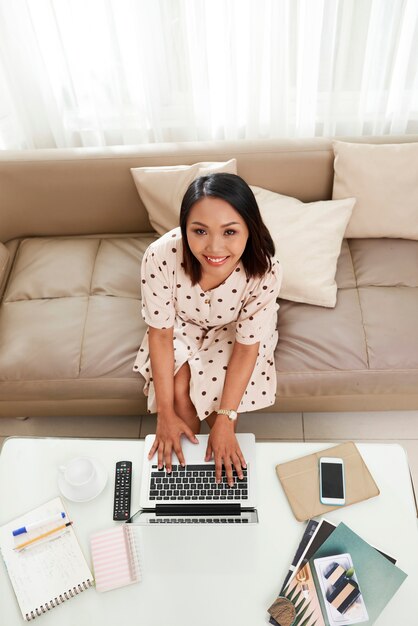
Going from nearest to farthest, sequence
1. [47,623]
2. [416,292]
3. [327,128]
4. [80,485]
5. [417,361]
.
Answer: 1. [47,623]
2. [80,485]
3. [417,361]
4. [416,292]
5. [327,128]

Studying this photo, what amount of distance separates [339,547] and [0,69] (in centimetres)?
201

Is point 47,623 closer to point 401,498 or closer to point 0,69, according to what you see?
point 401,498

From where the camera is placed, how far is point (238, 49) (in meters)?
1.99

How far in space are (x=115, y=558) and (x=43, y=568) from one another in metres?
0.18

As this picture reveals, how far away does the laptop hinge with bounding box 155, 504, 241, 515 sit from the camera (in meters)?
1.33

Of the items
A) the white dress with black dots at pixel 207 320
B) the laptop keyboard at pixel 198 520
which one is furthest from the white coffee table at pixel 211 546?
the white dress with black dots at pixel 207 320

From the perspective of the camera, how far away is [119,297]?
1.94 meters

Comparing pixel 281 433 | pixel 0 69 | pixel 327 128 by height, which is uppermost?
pixel 0 69

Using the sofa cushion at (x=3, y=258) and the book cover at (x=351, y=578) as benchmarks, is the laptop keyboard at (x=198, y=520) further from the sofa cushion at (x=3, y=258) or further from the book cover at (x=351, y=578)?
the sofa cushion at (x=3, y=258)

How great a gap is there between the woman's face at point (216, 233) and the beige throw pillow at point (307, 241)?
20.3 inches

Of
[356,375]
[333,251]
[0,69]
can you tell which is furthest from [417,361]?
[0,69]

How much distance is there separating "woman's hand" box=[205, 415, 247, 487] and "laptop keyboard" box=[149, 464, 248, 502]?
0.05ft

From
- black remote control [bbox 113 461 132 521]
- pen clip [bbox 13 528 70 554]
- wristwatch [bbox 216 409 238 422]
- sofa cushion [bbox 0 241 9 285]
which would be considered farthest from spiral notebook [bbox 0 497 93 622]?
sofa cushion [bbox 0 241 9 285]

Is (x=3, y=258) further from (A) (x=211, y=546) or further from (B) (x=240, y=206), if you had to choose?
(A) (x=211, y=546)
